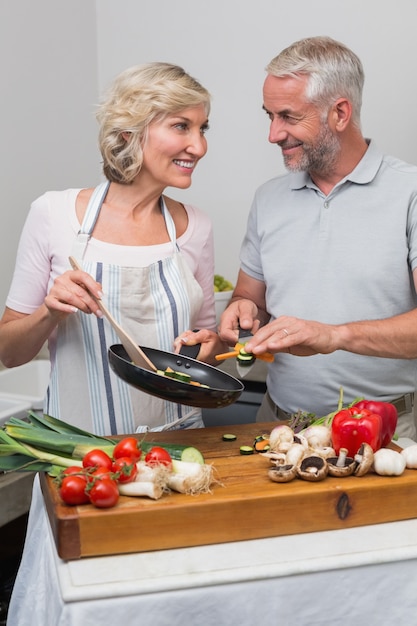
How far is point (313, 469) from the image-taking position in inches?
57.3

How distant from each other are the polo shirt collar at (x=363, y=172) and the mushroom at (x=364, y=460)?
0.84m

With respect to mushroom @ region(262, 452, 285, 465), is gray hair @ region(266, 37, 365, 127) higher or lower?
higher

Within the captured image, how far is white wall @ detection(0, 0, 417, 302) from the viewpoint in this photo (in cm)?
313

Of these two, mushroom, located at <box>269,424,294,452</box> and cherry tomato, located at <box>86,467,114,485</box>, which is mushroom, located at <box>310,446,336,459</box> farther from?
cherry tomato, located at <box>86,467,114,485</box>

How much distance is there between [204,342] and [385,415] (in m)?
0.49

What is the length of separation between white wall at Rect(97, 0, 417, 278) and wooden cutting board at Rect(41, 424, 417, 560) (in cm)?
202

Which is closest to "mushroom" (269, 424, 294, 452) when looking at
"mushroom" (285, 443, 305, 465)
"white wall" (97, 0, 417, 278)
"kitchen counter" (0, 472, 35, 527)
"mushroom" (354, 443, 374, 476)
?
"mushroom" (285, 443, 305, 465)

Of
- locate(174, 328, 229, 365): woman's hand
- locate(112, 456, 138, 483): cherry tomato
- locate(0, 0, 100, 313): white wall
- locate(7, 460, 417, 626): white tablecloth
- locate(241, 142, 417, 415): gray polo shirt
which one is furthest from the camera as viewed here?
locate(0, 0, 100, 313): white wall

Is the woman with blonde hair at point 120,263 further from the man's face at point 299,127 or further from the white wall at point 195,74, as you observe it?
the white wall at point 195,74

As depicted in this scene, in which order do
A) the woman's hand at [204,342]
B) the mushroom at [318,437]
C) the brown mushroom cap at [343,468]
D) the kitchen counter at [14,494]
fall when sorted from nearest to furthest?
the brown mushroom cap at [343,468], the mushroom at [318,437], the woman's hand at [204,342], the kitchen counter at [14,494]

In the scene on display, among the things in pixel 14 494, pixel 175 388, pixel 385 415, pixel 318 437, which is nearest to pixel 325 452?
pixel 318 437

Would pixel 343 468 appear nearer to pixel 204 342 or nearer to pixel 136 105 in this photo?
pixel 204 342

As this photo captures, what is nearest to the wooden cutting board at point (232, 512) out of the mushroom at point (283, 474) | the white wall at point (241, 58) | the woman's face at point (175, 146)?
the mushroom at point (283, 474)

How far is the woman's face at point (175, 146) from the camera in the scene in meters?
1.94
